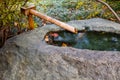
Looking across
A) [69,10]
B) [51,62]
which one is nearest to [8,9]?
[51,62]

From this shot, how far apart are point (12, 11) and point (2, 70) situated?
1.03m

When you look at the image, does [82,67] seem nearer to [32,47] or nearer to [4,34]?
[32,47]

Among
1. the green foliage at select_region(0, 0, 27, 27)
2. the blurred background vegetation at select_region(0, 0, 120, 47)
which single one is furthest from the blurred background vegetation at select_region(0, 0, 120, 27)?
the green foliage at select_region(0, 0, 27, 27)

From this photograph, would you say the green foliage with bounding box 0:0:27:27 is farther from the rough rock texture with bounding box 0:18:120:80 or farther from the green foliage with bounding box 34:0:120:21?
the green foliage with bounding box 34:0:120:21

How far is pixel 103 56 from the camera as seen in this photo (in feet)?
9.89

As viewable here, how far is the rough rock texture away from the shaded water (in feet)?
1.16

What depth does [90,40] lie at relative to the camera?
3750mm

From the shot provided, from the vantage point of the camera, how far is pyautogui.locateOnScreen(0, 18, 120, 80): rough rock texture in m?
2.95

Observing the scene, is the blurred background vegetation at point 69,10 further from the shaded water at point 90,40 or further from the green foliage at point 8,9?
the shaded water at point 90,40

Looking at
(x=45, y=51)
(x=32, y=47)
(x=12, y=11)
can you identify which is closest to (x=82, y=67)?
(x=45, y=51)

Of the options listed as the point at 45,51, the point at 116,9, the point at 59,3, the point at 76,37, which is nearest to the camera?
the point at 45,51

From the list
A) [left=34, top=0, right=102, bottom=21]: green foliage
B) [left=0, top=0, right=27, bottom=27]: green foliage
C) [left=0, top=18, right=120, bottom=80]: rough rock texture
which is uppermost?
[left=0, top=0, right=27, bottom=27]: green foliage

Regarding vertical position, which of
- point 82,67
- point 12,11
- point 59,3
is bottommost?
point 59,3

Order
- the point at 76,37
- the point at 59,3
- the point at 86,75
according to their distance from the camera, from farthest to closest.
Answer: the point at 59,3, the point at 76,37, the point at 86,75
